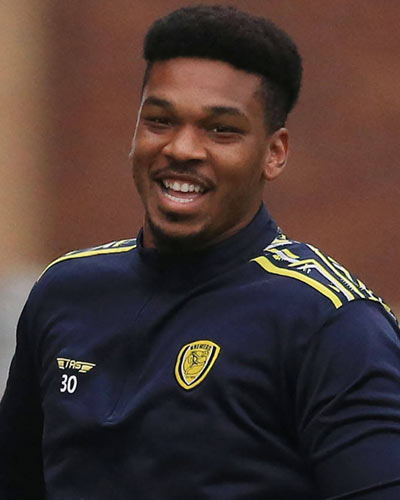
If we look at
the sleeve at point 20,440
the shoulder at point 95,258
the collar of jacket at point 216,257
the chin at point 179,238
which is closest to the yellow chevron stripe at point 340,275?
the collar of jacket at point 216,257

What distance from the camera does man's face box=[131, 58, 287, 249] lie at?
11.6ft

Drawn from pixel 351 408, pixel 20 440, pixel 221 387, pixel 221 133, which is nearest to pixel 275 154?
pixel 221 133

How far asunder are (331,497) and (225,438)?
253 millimetres

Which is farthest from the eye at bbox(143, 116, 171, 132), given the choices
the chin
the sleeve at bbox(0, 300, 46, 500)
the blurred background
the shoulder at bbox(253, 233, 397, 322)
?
the blurred background

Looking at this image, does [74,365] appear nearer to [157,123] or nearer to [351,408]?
[157,123]

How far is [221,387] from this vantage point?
3.37 m

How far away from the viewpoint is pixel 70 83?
1137cm

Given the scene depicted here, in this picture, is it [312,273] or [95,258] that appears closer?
[312,273]

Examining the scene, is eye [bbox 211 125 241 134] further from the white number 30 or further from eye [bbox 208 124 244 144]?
the white number 30

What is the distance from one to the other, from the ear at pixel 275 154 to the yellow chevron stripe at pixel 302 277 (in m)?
0.19

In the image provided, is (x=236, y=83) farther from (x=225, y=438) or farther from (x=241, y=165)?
(x=225, y=438)

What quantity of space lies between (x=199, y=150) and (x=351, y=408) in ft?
2.19

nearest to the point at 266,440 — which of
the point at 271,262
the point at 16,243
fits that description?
the point at 271,262

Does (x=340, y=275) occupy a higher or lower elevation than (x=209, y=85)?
lower
